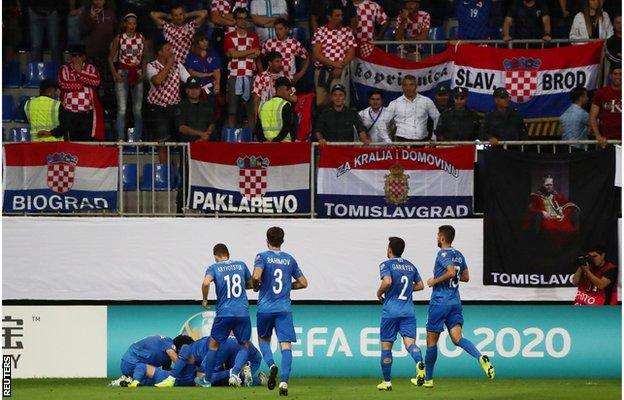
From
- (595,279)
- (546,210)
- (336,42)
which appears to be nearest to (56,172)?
(336,42)

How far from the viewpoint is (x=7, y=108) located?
21406 mm

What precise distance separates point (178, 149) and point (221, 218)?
1.12 metres

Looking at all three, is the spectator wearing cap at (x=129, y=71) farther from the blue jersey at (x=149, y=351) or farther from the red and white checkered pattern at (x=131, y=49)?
the blue jersey at (x=149, y=351)

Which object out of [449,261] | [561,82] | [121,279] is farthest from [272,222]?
[561,82]

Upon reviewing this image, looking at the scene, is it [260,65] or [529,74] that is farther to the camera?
[260,65]

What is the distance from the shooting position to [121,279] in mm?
18922

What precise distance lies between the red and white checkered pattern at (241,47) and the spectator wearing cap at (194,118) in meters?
0.92

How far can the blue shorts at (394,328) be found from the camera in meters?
16.2

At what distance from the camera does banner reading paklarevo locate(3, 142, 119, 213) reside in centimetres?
1847

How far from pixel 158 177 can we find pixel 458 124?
4.14m

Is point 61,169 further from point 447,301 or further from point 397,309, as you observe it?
point 447,301

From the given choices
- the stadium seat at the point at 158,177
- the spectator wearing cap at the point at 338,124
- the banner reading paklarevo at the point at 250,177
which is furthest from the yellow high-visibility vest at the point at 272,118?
the stadium seat at the point at 158,177

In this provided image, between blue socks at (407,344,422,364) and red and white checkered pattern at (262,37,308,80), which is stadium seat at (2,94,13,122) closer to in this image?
red and white checkered pattern at (262,37,308,80)

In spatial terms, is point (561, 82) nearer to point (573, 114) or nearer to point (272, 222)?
point (573, 114)
